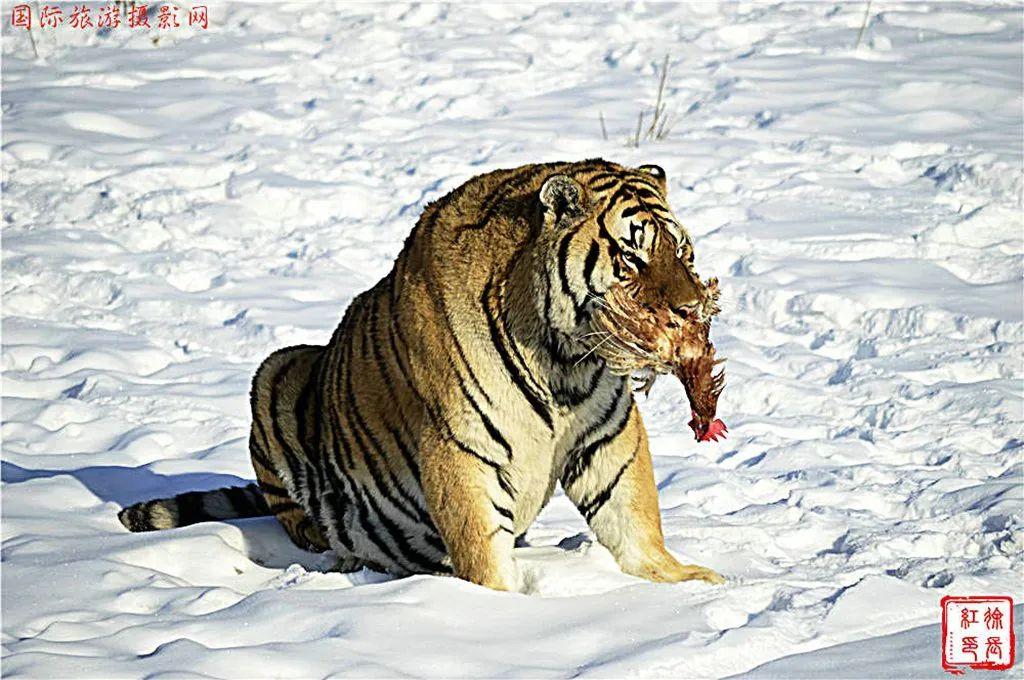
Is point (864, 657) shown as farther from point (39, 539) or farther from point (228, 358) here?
point (228, 358)

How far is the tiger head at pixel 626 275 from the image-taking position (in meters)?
3.27

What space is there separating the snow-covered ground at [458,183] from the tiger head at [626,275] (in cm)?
65

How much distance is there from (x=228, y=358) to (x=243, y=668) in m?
3.63

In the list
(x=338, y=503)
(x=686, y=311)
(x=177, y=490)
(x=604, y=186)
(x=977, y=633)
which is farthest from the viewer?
(x=177, y=490)

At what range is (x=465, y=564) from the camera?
11.7 ft

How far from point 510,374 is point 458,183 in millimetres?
4664

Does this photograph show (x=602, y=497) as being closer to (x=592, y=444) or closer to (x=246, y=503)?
(x=592, y=444)

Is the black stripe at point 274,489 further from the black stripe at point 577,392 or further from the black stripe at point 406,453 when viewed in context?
the black stripe at point 577,392

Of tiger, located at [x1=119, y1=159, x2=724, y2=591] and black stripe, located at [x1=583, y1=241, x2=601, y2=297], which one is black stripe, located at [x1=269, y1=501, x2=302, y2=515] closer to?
tiger, located at [x1=119, y1=159, x2=724, y2=591]

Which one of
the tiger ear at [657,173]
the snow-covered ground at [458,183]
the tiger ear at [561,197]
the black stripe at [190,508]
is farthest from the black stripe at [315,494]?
the tiger ear at [657,173]

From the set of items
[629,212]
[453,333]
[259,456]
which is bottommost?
[259,456]

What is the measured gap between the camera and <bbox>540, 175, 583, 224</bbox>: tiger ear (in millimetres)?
3426

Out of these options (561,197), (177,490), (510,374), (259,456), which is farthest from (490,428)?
(177,490)

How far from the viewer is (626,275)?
11.1 ft
